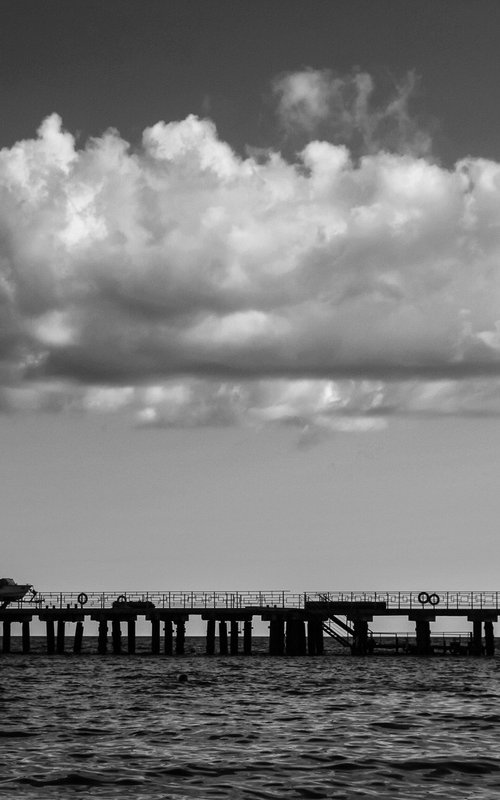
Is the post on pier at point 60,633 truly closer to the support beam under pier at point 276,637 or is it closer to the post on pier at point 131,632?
the post on pier at point 131,632

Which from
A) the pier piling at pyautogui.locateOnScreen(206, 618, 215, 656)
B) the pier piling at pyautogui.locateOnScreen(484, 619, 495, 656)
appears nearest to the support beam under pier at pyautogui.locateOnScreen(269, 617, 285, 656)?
the pier piling at pyautogui.locateOnScreen(206, 618, 215, 656)

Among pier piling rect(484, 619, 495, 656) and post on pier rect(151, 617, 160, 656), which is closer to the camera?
pier piling rect(484, 619, 495, 656)

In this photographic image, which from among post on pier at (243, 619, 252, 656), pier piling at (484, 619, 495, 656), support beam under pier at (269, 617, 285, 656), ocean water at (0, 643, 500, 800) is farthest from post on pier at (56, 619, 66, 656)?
pier piling at (484, 619, 495, 656)

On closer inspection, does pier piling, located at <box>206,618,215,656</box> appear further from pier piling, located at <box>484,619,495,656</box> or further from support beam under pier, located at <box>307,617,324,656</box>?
pier piling, located at <box>484,619,495,656</box>

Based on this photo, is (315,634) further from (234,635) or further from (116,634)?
(116,634)

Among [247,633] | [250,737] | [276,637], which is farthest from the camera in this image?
[247,633]

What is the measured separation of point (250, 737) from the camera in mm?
35438

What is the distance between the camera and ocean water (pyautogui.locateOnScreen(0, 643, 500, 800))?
27.1m

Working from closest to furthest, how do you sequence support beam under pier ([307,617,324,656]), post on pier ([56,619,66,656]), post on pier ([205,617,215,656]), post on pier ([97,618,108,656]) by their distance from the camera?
support beam under pier ([307,617,324,656])
post on pier ([205,617,215,656])
post on pier ([97,618,108,656])
post on pier ([56,619,66,656])

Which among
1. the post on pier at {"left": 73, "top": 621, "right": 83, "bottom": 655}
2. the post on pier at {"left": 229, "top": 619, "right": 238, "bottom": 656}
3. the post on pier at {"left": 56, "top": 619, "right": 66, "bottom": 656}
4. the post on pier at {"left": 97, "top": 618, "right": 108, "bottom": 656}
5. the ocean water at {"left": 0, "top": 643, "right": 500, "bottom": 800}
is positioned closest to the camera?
the ocean water at {"left": 0, "top": 643, "right": 500, "bottom": 800}

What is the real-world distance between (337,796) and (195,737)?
1043 centimetres

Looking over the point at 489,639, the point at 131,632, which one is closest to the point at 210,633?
the point at 131,632

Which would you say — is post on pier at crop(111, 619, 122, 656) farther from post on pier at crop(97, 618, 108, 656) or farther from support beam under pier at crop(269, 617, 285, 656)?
support beam under pier at crop(269, 617, 285, 656)

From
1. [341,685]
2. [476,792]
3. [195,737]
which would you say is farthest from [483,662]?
[476,792]
